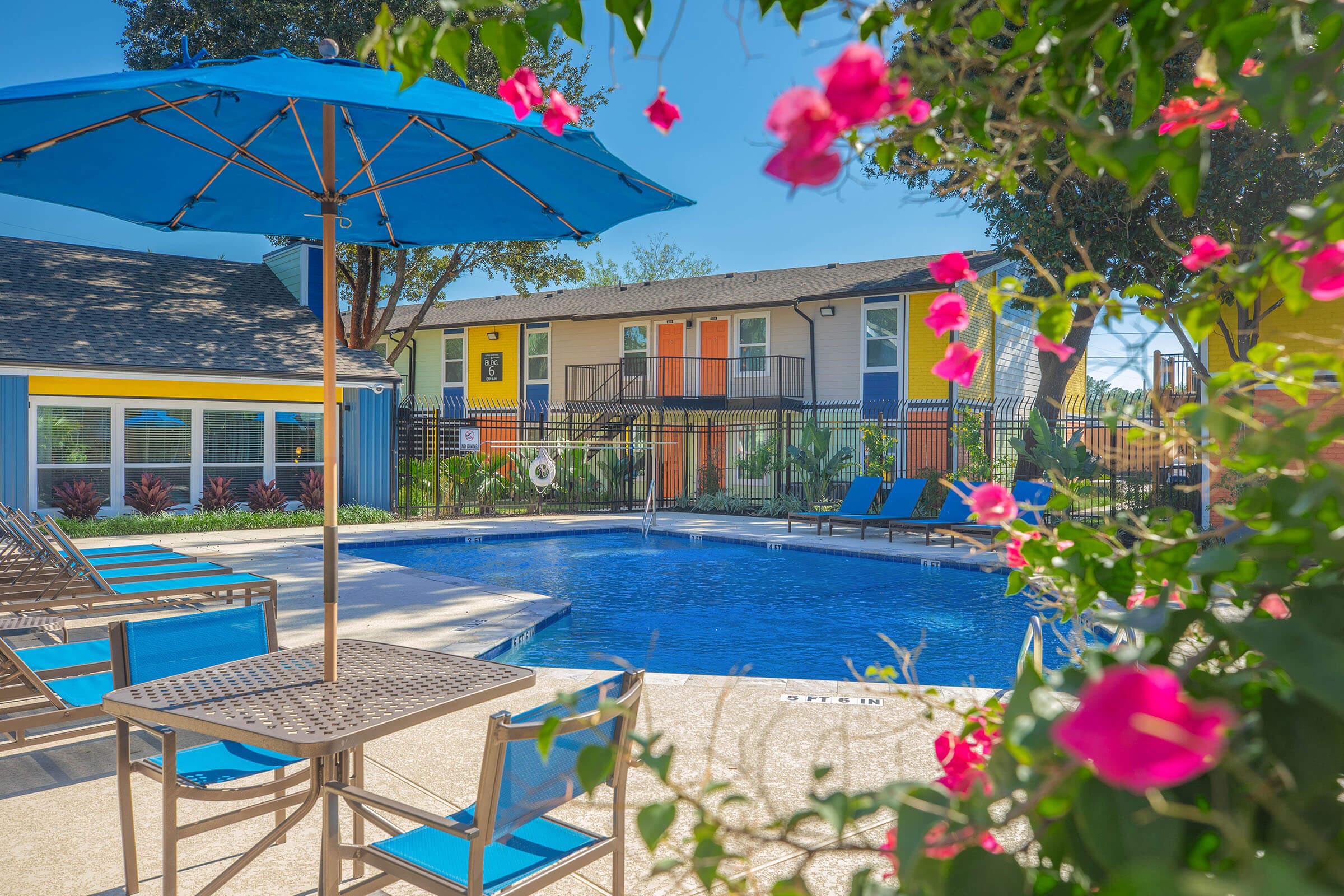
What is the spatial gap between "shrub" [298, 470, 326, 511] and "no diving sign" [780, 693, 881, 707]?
13997mm

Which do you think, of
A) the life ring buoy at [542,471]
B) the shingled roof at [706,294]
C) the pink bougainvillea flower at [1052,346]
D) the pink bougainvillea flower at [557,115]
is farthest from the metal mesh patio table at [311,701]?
the shingled roof at [706,294]

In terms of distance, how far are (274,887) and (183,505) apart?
15.2 meters

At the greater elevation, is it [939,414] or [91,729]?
[939,414]

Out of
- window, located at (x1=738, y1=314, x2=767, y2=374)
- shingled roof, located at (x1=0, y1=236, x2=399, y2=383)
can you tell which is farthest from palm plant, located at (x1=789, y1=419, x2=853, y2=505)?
shingled roof, located at (x1=0, y1=236, x2=399, y2=383)

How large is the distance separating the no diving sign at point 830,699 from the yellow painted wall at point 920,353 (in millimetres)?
16282

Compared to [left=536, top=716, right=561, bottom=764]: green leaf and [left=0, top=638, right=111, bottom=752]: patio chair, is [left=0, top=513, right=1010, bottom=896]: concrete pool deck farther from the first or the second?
[left=536, top=716, right=561, bottom=764]: green leaf

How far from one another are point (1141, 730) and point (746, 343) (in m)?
23.2

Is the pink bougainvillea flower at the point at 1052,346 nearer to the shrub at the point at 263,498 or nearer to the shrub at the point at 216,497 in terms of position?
the shrub at the point at 263,498

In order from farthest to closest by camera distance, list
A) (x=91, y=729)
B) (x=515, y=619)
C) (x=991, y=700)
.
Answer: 1. (x=515, y=619)
2. (x=91, y=729)
3. (x=991, y=700)

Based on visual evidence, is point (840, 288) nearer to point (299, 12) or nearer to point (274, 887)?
point (299, 12)

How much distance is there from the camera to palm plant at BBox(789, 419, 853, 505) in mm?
17312

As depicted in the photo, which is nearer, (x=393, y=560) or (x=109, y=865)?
(x=109, y=865)

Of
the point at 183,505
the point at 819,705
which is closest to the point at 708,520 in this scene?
the point at 183,505

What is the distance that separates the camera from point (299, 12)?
1822 cm
